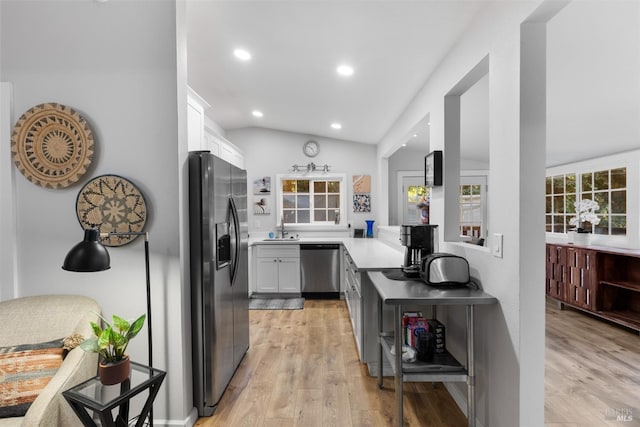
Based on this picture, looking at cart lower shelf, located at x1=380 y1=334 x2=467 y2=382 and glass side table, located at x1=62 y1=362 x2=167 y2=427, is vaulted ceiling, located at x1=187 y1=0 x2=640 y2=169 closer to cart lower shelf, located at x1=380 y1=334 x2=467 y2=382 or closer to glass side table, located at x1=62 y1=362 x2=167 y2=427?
cart lower shelf, located at x1=380 y1=334 x2=467 y2=382

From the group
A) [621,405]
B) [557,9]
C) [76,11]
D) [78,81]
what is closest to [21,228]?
[78,81]

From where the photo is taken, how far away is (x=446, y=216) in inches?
93.2

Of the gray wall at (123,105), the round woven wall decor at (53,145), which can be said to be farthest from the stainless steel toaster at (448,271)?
the round woven wall decor at (53,145)

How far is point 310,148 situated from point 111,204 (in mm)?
3857

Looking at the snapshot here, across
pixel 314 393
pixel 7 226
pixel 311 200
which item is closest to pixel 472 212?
pixel 311 200

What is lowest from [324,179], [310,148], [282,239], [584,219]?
[282,239]

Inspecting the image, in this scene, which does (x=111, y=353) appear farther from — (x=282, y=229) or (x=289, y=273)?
(x=282, y=229)

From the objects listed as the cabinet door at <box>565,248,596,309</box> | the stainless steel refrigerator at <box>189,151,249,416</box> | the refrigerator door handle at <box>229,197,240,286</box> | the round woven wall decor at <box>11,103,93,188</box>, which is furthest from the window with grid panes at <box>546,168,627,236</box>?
the round woven wall decor at <box>11,103,93,188</box>

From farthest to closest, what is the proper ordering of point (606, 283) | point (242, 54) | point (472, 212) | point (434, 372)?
point (472, 212)
point (606, 283)
point (242, 54)
point (434, 372)

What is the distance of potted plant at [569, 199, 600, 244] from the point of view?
405 centimetres

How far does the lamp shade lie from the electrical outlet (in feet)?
6.12

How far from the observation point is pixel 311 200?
562 cm

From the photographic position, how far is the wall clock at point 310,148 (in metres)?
5.47

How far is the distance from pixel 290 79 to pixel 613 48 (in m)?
2.46
